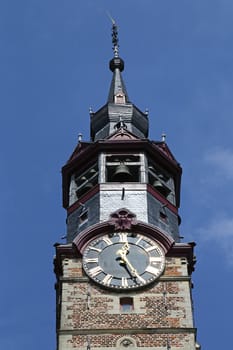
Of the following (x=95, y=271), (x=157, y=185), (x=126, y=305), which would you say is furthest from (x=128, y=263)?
(x=157, y=185)

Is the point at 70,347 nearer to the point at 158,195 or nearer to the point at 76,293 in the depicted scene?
the point at 76,293

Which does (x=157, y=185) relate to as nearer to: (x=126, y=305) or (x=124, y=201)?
(x=124, y=201)

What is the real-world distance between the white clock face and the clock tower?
0.04 metres

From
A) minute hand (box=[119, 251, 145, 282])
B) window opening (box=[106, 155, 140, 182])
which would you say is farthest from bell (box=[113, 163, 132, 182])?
minute hand (box=[119, 251, 145, 282])

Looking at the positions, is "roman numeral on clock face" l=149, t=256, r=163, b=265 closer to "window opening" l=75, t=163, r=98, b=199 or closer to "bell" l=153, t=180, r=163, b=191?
"bell" l=153, t=180, r=163, b=191

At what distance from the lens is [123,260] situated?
53.2 m

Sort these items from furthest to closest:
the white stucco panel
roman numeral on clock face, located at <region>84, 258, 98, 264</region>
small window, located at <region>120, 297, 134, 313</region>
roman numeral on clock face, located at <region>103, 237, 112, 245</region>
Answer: the white stucco panel → roman numeral on clock face, located at <region>103, 237, 112, 245</region> → roman numeral on clock face, located at <region>84, 258, 98, 264</region> → small window, located at <region>120, 297, 134, 313</region>

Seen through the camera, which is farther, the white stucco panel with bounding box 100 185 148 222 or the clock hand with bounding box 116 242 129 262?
the white stucco panel with bounding box 100 185 148 222

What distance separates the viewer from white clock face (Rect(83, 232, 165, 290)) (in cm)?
5244

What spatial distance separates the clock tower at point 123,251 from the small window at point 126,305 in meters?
0.04

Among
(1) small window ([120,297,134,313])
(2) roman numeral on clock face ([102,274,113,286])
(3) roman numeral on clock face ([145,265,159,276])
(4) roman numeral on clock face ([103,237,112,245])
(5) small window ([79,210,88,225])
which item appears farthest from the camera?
(5) small window ([79,210,88,225])

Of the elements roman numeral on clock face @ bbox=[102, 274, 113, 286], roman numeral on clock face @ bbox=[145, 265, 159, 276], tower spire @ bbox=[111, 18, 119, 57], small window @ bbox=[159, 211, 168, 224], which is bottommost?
roman numeral on clock face @ bbox=[102, 274, 113, 286]

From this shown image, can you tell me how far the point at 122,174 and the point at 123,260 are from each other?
6.45m

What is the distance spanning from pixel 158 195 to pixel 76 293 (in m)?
7.60
